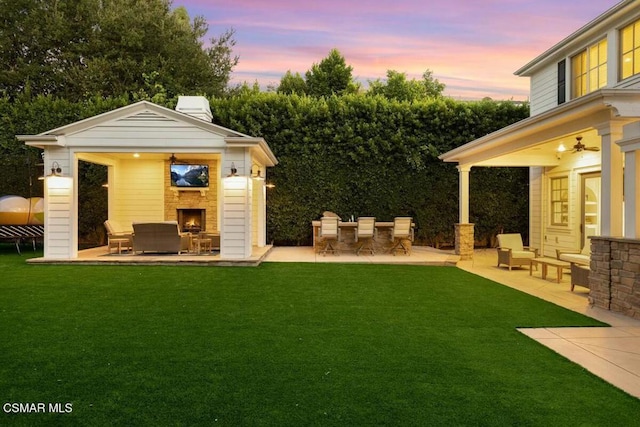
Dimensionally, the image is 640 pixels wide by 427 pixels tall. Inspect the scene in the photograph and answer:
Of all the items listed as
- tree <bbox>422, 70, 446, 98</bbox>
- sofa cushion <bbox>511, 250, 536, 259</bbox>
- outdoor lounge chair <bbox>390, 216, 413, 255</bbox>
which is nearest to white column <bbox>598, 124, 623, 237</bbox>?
sofa cushion <bbox>511, 250, 536, 259</bbox>

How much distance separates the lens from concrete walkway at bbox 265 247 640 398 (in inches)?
153

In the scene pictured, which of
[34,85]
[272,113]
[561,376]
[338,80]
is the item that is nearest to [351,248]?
[272,113]

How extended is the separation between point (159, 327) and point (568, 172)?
11.3 m

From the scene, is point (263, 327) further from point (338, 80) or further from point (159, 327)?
point (338, 80)

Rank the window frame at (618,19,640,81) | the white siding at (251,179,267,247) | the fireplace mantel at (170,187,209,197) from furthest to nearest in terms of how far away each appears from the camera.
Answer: the fireplace mantel at (170,187,209,197)
the white siding at (251,179,267,247)
the window frame at (618,19,640,81)

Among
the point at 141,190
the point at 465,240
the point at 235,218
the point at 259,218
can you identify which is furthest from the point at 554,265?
the point at 141,190

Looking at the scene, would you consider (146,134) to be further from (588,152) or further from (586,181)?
(586,181)

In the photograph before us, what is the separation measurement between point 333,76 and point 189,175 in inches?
431

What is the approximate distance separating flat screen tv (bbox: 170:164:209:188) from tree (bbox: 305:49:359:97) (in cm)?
997

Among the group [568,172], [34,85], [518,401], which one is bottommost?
[518,401]

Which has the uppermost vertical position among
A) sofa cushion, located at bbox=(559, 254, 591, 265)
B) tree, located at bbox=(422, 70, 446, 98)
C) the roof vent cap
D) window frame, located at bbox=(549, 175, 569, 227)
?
tree, located at bbox=(422, 70, 446, 98)

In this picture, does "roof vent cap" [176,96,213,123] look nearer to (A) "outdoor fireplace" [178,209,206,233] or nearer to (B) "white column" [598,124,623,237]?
(A) "outdoor fireplace" [178,209,206,233]

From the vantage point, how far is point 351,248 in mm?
12922

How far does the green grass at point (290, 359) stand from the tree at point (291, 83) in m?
17.9
